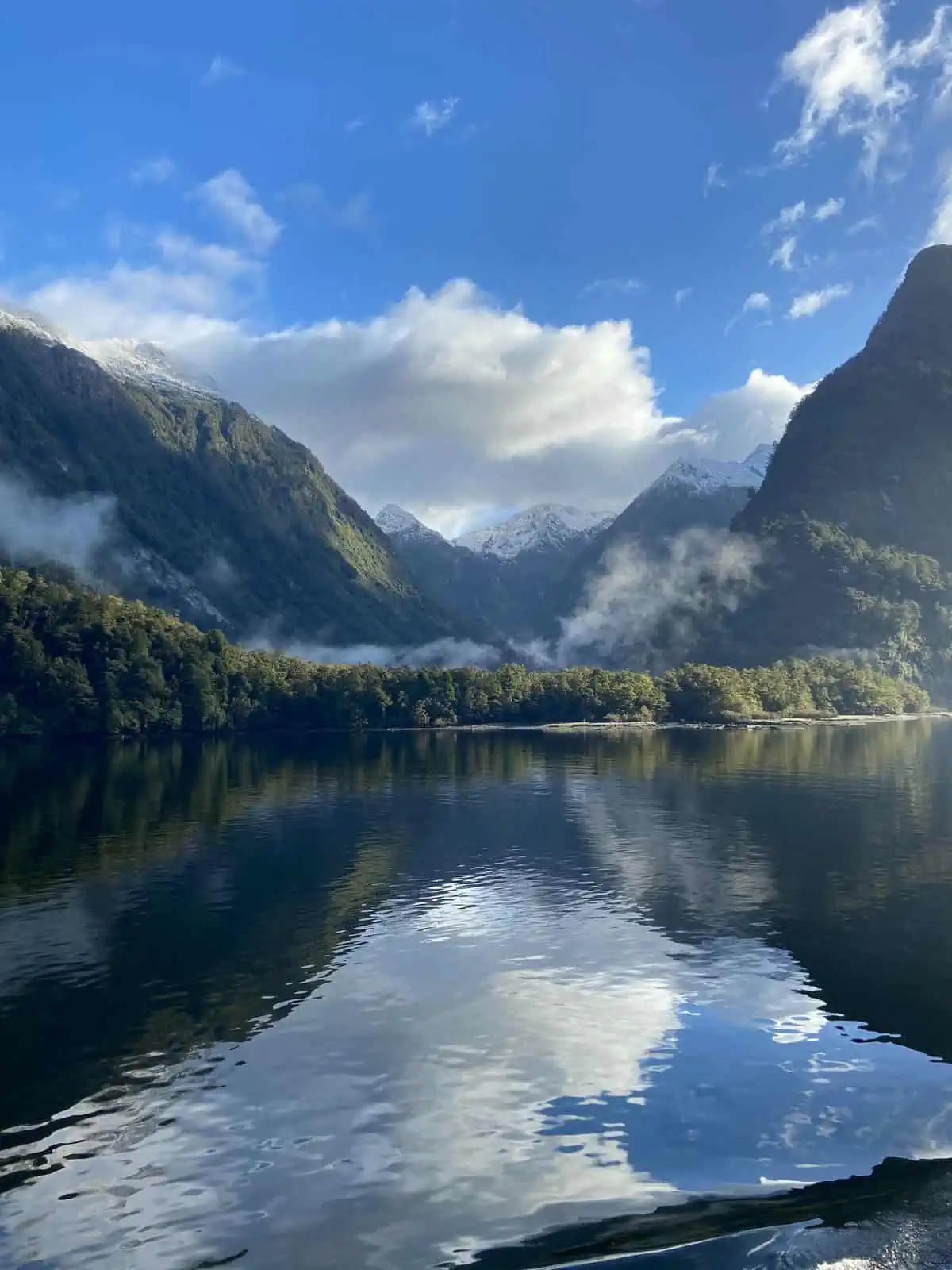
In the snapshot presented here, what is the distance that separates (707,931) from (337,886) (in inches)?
836

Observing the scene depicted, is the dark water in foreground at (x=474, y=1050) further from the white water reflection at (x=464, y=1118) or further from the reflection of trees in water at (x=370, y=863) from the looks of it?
the reflection of trees in water at (x=370, y=863)

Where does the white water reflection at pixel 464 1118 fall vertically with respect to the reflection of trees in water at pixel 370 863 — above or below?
below

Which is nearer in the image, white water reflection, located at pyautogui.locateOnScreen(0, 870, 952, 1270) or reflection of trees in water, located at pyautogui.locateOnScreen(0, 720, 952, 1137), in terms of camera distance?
white water reflection, located at pyautogui.locateOnScreen(0, 870, 952, 1270)

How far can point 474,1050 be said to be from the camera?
3191 cm

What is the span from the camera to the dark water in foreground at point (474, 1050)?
22.3 m

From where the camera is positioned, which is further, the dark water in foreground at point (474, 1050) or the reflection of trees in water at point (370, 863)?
the reflection of trees in water at point (370, 863)

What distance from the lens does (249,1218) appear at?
22.4 metres

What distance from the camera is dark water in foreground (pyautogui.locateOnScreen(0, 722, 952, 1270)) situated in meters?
22.3

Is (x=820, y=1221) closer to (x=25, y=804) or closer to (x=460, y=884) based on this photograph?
(x=460, y=884)

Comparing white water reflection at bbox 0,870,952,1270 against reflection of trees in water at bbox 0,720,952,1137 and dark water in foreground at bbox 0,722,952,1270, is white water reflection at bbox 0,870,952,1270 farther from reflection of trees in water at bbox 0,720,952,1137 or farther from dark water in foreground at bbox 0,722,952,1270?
reflection of trees in water at bbox 0,720,952,1137

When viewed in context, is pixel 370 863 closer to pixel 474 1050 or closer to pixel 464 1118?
pixel 474 1050

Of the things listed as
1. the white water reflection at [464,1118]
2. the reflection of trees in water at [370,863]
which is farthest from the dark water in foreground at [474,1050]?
the reflection of trees in water at [370,863]

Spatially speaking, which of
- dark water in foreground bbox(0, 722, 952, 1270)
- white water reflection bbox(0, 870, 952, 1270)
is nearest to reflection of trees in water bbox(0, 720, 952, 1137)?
dark water in foreground bbox(0, 722, 952, 1270)

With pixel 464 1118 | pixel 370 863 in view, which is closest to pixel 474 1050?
pixel 464 1118
